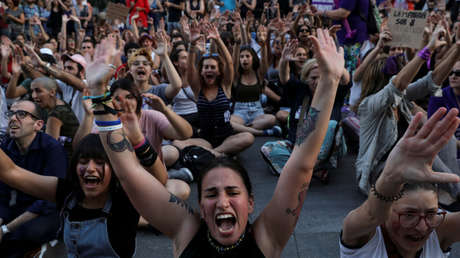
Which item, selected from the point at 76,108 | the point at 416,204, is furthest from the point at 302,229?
the point at 76,108

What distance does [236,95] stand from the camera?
21.0 feet

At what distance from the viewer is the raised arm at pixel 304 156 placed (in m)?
1.75

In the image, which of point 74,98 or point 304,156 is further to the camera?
point 74,98

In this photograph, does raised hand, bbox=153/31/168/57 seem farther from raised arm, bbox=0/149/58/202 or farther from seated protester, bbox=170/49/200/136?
raised arm, bbox=0/149/58/202

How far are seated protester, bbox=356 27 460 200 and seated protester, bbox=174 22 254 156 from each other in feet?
5.29

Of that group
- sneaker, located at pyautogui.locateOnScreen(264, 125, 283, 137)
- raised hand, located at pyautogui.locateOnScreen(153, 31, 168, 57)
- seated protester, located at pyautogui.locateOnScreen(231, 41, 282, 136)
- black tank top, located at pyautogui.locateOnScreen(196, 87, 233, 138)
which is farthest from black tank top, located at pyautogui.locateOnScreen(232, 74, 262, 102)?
raised hand, located at pyautogui.locateOnScreen(153, 31, 168, 57)


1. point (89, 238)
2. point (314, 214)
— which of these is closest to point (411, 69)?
point (314, 214)

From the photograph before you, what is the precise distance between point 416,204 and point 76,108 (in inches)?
154

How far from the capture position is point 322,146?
14.8 ft

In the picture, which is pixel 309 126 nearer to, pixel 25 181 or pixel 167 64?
pixel 25 181

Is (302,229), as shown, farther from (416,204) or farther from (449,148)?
(416,204)

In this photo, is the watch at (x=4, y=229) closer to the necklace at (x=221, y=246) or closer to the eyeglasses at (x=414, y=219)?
the necklace at (x=221, y=246)

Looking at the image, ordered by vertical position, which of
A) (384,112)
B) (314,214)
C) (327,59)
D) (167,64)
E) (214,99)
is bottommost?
(314,214)

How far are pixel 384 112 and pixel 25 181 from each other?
2.93 m
